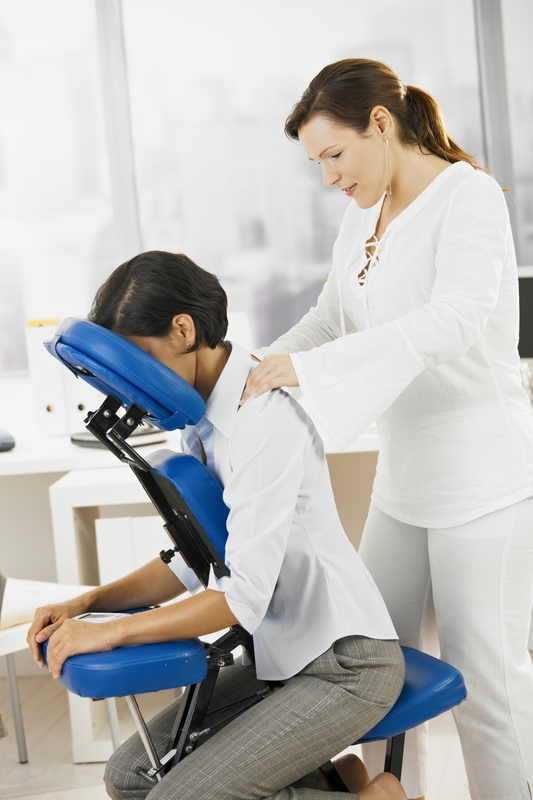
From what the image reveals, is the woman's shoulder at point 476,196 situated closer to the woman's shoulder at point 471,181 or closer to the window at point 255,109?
the woman's shoulder at point 471,181

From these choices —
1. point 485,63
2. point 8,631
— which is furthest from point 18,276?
point 485,63

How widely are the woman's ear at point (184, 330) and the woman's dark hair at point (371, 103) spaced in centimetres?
41

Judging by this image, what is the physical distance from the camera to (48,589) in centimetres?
199

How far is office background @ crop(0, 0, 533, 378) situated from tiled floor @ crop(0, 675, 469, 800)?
1280 millimetres

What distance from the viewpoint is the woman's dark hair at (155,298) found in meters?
1.10

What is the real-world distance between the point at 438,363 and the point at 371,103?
1.44 ft

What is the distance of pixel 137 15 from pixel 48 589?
2213mm

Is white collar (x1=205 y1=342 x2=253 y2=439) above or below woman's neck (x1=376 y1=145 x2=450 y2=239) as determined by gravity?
below

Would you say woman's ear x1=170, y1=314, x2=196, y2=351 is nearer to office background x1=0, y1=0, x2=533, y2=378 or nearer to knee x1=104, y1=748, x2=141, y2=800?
knee x1=104, y1=748, x2=141, y2=800

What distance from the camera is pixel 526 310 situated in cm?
252

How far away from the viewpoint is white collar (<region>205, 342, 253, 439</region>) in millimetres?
1139

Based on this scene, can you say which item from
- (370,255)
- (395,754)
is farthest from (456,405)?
(395,754)

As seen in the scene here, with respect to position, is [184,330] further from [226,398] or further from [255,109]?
[255,109]

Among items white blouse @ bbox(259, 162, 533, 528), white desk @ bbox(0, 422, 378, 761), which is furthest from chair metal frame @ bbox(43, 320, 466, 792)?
white desk @ bbox(0, 422, 378, 761)
